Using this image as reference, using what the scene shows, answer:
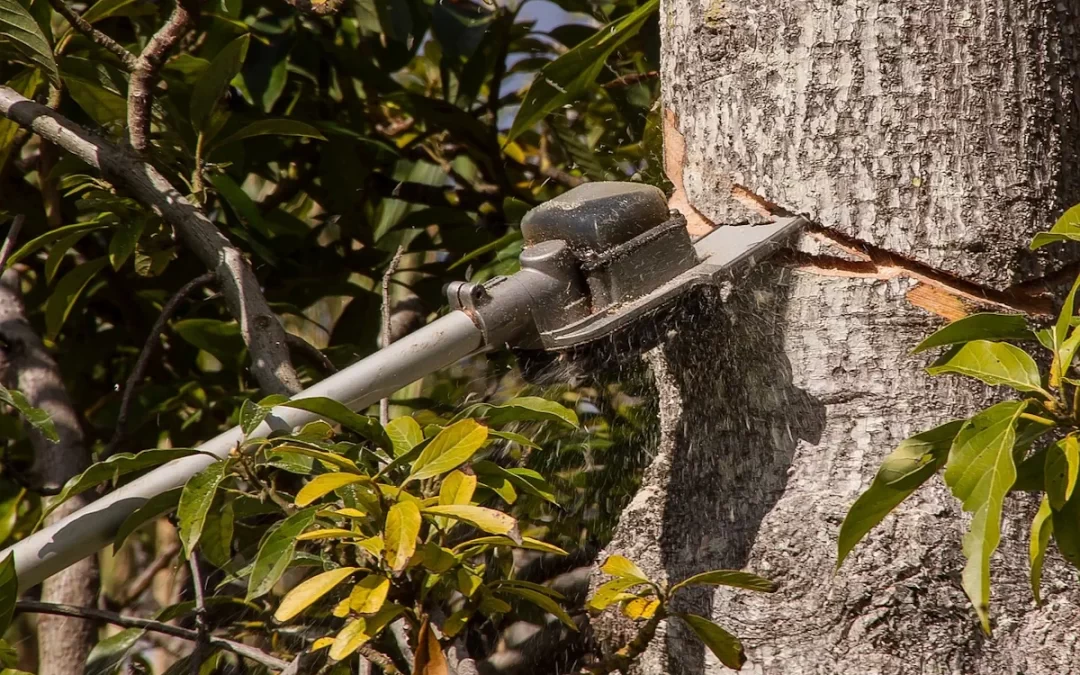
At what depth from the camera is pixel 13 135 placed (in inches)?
71.5

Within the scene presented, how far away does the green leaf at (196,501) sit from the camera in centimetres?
107

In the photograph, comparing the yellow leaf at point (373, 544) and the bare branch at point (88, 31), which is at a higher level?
the bare branch at point (88, 31)

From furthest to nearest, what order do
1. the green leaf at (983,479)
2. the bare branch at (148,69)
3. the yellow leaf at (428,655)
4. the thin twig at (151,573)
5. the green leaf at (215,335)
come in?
the thin twig at (151,573) < the green leaf at (215,335) < the bare branch at (148,69) < the yellow leaf at (428,655) < the green leaf at (983,479)

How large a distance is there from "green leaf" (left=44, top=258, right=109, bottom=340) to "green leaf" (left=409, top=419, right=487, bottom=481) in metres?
1.04

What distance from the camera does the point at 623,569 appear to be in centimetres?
116

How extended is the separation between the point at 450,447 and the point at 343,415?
0.13m

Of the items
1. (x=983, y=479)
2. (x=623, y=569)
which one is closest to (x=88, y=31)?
(x=623, y=569)

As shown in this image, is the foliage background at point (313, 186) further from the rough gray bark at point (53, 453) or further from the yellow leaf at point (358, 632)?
the yellow leaf at point (358, 632)

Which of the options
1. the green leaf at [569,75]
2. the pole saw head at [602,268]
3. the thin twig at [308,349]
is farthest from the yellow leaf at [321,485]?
the green leaf at [569,75]

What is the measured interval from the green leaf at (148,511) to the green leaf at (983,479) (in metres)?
0.74

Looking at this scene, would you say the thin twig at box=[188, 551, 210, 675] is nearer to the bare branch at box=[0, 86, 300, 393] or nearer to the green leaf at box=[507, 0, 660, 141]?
the bare branch at box=[0, 86, 300, 393]

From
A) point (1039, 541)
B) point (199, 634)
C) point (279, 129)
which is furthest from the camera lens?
point (279, 129)

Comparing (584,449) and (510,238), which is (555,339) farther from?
(510,238)

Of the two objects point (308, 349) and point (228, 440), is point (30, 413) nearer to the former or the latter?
point (228, 440)
